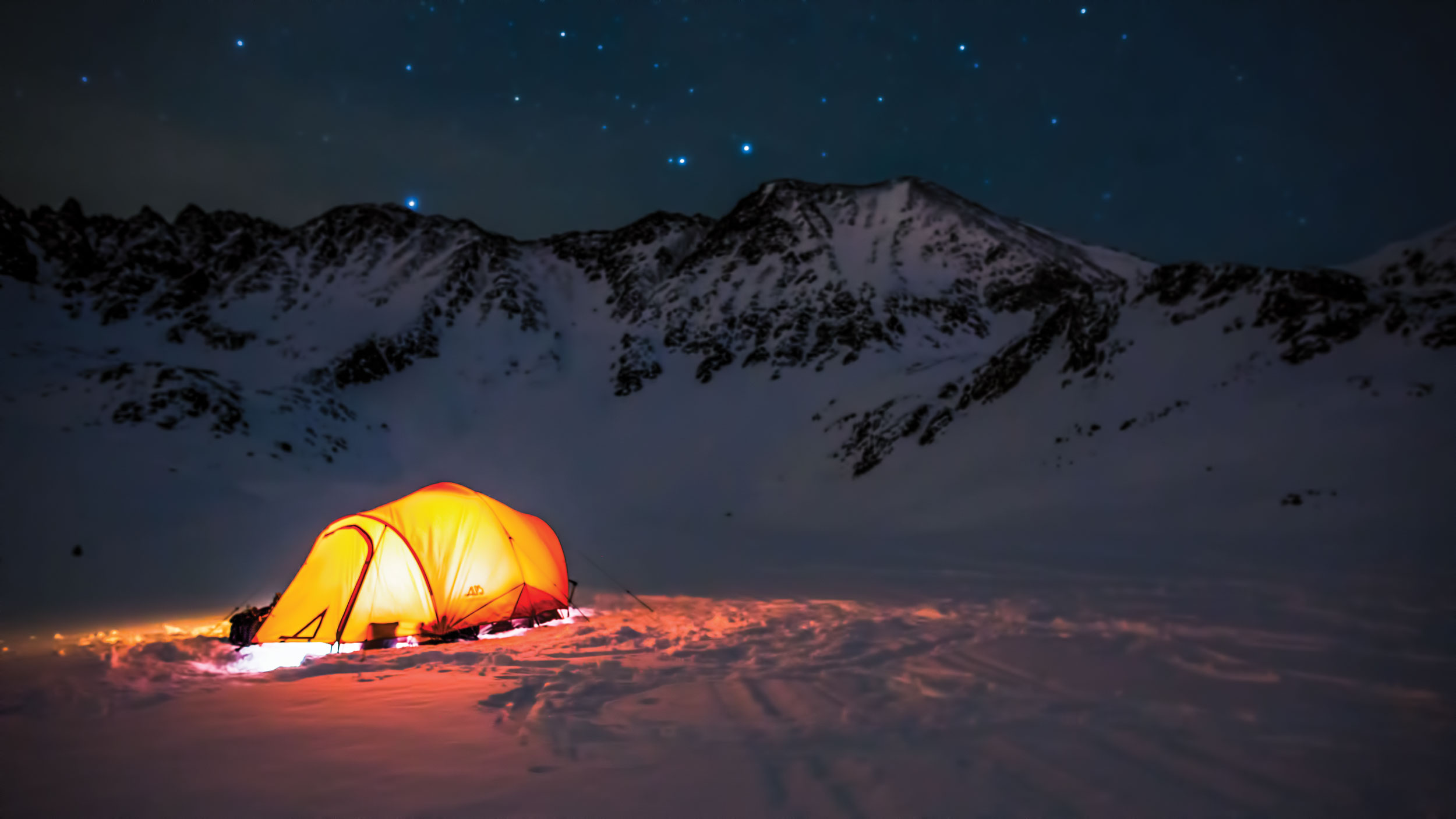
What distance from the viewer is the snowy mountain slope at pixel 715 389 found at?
15453 mm

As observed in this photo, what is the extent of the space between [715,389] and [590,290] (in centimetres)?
2951

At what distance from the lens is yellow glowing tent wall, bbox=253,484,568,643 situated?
8.06 metres

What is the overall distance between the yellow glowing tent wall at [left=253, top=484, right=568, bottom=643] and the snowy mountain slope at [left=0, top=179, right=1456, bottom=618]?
581 cm

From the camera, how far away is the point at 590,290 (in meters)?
79.7

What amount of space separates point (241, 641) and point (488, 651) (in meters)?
3.10

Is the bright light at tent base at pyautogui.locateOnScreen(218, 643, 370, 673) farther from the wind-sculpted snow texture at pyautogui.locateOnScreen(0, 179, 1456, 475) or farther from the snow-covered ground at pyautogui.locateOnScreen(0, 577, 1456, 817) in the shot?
the wind-sculpted snow texture at pyautogui.locateOnScreen(0, 179, 1456, 475)

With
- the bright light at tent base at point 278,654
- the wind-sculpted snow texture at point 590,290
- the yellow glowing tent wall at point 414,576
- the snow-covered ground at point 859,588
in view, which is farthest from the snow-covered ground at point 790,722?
the wind-sculpted snow texture at point 590,290

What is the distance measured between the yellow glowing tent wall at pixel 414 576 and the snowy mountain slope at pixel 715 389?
5.81 meters

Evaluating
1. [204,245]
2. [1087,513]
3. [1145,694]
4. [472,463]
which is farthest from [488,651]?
[204,245]

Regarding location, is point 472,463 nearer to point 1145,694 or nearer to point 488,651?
point 488,651

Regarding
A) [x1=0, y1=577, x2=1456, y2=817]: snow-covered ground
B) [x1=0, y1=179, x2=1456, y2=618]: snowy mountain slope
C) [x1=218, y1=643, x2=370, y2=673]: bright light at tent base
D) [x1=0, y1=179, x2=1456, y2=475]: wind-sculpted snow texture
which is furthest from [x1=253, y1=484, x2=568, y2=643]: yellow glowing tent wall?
[x1=0, y1=179, x2=1456, y2=475]: wind-sculpted snow texture

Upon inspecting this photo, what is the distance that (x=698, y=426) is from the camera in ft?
167

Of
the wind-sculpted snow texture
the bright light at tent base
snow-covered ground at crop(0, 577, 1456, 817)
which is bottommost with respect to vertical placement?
the bright light at tent base

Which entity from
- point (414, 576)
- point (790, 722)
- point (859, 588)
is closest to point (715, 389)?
point (859, 588)
